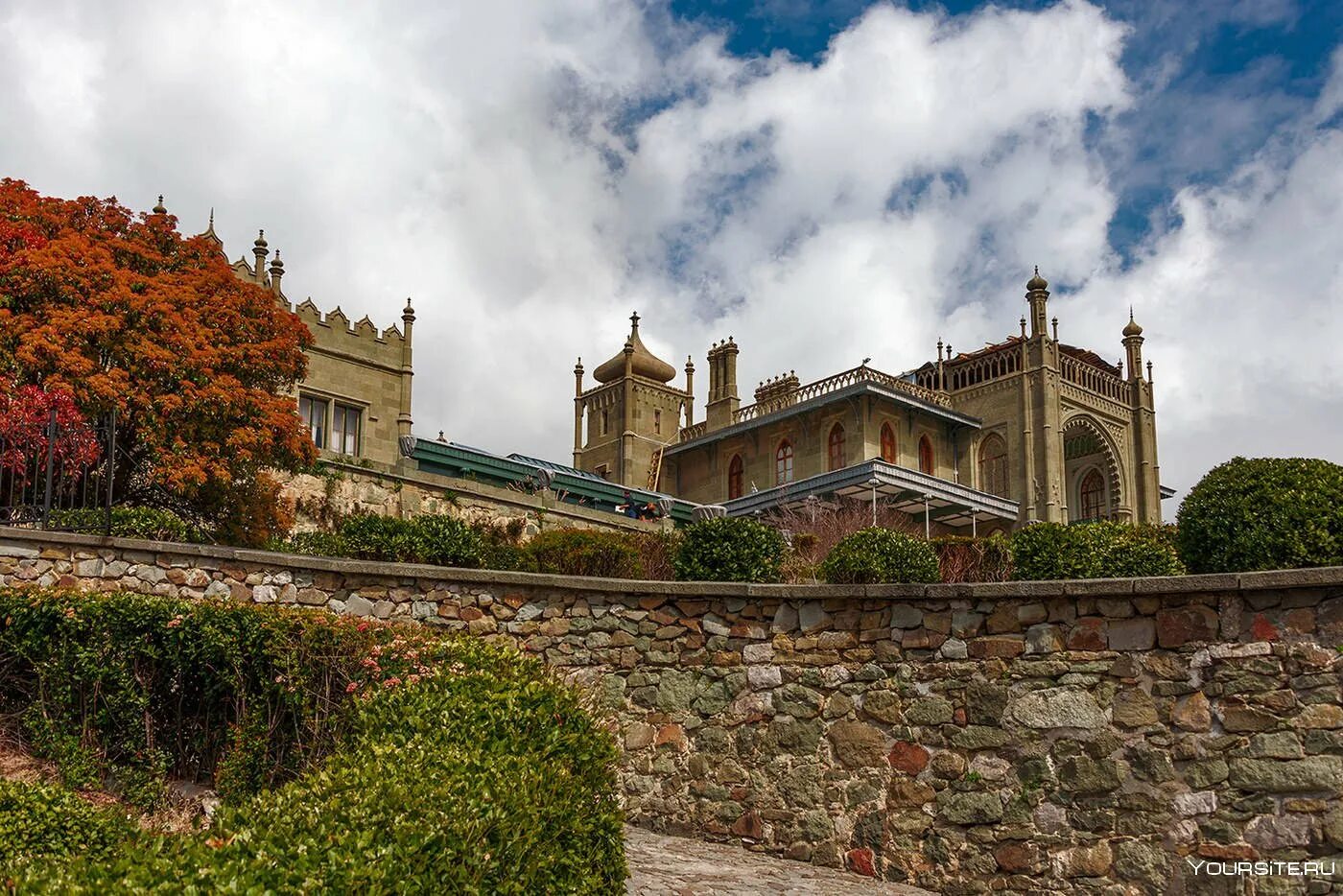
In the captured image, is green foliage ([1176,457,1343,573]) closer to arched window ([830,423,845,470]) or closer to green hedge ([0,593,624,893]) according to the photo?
green hedge ([0,593,624,893])

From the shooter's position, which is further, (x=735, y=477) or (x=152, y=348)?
(x=735, y=477)

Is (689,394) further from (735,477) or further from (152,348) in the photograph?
(152,348)

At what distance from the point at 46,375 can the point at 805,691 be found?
37.5 ft

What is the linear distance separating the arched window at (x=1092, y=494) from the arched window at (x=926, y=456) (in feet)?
29.2

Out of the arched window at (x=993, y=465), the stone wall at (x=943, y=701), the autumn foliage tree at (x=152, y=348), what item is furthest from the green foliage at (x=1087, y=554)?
the arched window at (x=993, y=465)

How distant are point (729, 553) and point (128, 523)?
6.62 m

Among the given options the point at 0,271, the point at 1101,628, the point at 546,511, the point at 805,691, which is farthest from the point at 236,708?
the point at 546,511

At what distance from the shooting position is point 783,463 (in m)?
43.7

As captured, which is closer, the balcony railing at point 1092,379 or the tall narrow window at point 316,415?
the tall narrow window at point 316,415

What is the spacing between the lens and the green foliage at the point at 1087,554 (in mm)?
11805

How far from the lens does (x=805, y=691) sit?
1157 cm

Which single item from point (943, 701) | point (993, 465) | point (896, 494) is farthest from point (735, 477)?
point (943, 701)

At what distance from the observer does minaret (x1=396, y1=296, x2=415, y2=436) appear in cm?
2964

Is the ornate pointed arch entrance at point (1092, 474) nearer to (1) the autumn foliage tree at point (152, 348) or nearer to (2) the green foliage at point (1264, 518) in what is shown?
(1) the autumn foliage tree at point (152, 348)
